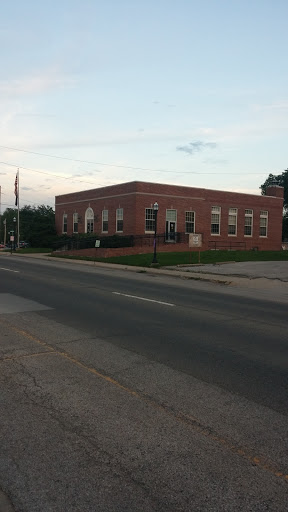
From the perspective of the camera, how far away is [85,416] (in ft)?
14.3

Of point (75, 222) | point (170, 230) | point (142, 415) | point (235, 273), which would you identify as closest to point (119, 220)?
point (170, 230)

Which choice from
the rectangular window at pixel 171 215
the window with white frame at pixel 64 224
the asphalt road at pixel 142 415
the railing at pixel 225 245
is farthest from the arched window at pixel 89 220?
the asphalt road at pixel 142 415

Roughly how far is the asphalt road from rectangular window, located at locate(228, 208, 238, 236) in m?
39.7

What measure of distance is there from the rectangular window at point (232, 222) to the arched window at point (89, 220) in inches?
604

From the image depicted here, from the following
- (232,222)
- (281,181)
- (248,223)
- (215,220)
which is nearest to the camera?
(215,220)

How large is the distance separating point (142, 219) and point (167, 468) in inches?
1533

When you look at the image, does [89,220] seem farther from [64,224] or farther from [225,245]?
[225,245]

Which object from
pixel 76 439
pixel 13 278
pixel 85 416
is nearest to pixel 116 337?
pixel 85 416

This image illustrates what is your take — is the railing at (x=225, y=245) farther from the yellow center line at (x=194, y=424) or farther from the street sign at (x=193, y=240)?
the yellow center line at (x=194, y=424)

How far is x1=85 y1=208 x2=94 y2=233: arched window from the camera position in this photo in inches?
1939

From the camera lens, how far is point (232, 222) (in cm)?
4825

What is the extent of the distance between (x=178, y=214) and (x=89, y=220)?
1122 centimetres

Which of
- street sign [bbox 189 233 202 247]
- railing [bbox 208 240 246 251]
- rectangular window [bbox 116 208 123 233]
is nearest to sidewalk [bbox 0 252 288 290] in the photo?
street sign [bbox 189 233 202 247]

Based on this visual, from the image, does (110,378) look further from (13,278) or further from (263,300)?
(13,278)
